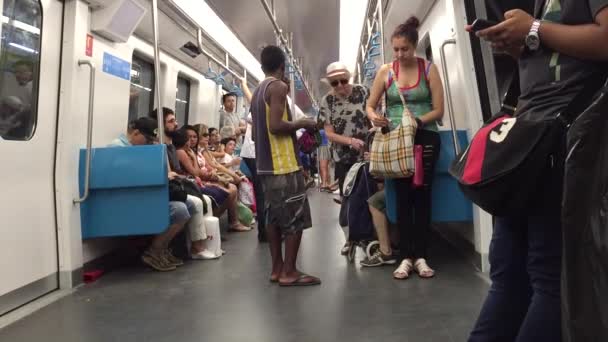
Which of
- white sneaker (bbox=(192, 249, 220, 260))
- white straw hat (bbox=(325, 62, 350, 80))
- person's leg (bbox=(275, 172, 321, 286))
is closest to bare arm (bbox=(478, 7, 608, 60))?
person's leg (bbox=(275, 172, 321, 286))

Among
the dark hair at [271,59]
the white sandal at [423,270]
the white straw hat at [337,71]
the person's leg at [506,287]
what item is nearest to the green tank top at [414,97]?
the white straw hat at [337,71]

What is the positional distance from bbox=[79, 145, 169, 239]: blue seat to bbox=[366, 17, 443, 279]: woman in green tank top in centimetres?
161

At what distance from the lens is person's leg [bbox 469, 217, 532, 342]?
1.27 m

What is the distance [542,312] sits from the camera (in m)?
1.11

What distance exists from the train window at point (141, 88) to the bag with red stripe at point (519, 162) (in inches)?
176

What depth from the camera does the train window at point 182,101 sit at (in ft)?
21.6

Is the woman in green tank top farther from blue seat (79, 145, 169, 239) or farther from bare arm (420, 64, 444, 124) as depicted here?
blue seat (79, 145, 169, 239)

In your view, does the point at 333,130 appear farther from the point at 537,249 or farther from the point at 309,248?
the point at 537,249

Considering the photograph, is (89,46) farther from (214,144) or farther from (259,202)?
(214,144)

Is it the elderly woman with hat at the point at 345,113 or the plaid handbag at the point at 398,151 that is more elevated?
the elderly woman with hat at the point at 345,113

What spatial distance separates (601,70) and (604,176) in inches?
13.8

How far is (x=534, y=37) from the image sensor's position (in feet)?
3.64

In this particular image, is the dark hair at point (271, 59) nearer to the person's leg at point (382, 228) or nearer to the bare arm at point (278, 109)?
the bare arm at point (278, 109)

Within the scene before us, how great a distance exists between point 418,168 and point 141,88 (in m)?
3.73
